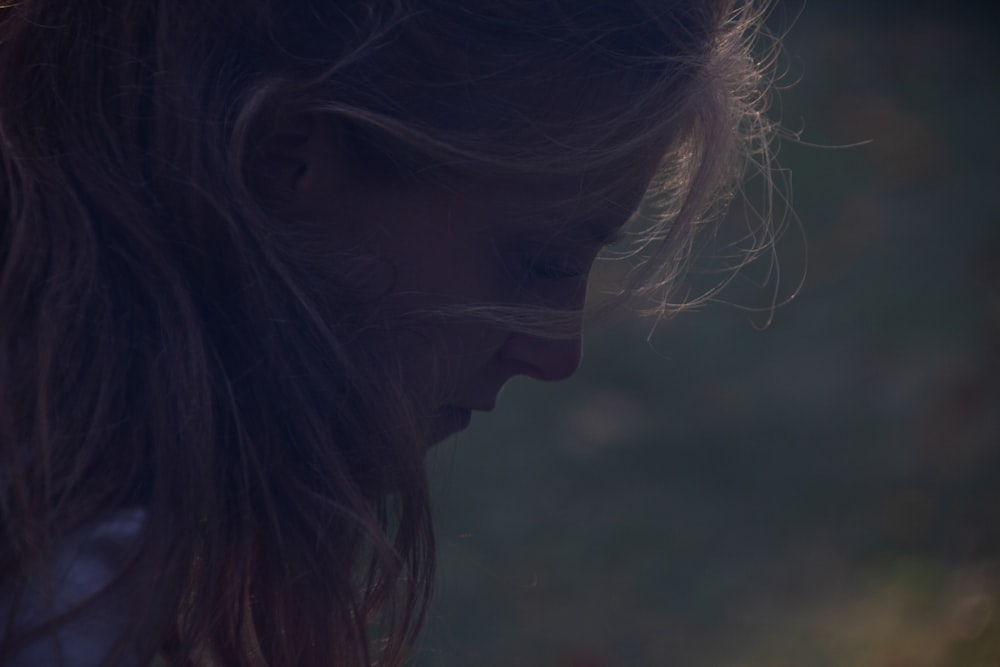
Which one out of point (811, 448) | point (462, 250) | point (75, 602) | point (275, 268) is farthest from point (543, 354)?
point (811, 448)

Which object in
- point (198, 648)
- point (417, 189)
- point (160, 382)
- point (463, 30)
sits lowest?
point (198, 648)

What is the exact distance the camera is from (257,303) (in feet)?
3.21

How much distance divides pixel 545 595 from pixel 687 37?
1.93 meters

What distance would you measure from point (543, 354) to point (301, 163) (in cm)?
32

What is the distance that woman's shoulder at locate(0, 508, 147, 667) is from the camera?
79cm

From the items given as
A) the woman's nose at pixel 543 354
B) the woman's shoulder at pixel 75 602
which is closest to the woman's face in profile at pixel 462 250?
the woman's nose at pixel 543 354

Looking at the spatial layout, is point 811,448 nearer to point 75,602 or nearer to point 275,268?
point 275,268

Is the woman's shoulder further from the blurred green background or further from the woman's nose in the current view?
the blurred green background

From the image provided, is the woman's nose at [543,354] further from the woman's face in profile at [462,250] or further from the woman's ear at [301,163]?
the woman's ear at [301,163]

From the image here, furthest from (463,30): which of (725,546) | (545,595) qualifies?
(725,546)

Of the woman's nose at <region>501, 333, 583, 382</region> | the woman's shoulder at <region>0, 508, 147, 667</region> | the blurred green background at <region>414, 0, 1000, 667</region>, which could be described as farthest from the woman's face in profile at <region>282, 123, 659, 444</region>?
the blurred green background at <region>414, 0, 1000, 667</region>

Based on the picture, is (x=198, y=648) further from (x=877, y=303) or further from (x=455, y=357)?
(x=877, y=303)

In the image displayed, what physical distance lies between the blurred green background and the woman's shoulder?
3.80ft

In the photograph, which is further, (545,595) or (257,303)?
(545,595)
